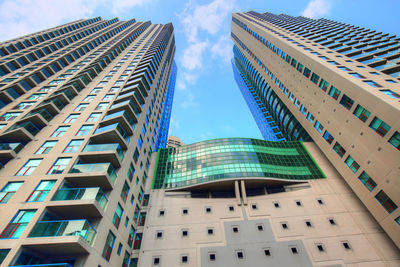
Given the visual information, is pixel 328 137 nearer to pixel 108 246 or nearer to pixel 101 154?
pixel 101 154

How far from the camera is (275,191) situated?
32500mm

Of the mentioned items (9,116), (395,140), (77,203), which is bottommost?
(77,203)

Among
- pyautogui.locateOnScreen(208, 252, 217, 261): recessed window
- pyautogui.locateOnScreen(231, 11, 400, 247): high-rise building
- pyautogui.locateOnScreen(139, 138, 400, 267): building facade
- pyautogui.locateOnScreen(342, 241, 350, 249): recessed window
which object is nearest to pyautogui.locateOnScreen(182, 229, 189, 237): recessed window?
pyautogui.locateOnScreen(139, 138, 400, 267): building facade

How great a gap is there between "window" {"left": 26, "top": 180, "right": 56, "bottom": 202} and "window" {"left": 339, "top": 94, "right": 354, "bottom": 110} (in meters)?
37.2

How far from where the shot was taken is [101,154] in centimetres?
2173

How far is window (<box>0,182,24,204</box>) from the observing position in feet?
54.6

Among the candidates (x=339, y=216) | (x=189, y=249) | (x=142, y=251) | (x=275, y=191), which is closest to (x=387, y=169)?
(x=339, y=216)

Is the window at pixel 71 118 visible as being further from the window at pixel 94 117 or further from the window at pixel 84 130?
the window at pixel 84 130

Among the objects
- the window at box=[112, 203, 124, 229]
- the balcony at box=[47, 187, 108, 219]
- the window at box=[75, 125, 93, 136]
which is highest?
the window at box=[75, 125, 93, 136]

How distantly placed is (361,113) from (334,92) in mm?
6558

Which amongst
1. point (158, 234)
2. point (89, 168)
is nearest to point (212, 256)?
point (158, 234)

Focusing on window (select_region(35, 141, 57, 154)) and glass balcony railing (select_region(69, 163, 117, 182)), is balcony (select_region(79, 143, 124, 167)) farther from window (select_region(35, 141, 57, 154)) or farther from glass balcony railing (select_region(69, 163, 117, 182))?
window (select_region(35, 141, 57, 154))

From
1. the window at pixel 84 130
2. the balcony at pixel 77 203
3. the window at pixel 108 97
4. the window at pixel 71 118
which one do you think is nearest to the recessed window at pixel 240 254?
the balcony at pixel 77 203

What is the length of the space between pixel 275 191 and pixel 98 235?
26071mm
